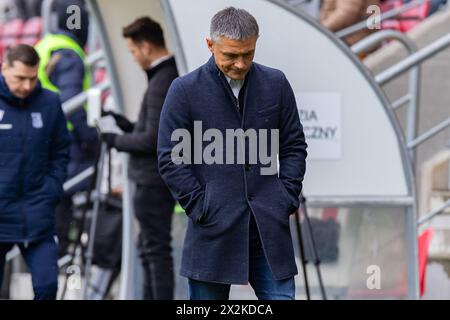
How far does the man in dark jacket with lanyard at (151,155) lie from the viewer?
8.93 meters

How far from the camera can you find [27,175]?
8320 mm

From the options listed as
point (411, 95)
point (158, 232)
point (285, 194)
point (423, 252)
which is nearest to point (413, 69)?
point (411, 95)

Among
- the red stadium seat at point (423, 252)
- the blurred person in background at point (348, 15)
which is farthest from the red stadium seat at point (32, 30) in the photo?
the red stadium seat at point (423, 252)

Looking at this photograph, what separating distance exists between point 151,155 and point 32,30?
615 centimetres

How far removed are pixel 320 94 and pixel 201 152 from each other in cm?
247

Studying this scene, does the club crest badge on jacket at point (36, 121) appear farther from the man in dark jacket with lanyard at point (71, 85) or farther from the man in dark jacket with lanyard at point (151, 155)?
the man in dark jacket with lanyard at point (71, 85)

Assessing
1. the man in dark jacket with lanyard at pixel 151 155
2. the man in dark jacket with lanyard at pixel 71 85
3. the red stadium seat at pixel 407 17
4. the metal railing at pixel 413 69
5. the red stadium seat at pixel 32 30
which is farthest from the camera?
the red stadium seat at pixel 32 30

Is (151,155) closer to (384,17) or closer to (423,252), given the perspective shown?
(423,252)

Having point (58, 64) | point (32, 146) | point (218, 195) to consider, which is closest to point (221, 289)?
point (218, 195)

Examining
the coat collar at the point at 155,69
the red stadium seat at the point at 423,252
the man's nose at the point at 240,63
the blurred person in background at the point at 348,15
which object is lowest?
the red stadium seat at the point at 423,252

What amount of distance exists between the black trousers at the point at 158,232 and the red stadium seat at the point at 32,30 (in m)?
5.54

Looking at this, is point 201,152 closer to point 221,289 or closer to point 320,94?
point 221,289

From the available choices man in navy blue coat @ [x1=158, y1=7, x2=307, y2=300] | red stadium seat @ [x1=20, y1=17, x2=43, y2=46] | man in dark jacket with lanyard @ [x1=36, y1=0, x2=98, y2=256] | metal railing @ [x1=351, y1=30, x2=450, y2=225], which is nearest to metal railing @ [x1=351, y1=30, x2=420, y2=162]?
metal railing @ [x1=351, y1=30, x2=450, y2=225]

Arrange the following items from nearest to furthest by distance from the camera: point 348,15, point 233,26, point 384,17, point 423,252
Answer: point 233,26
point 423,252
point 348,15
point 384,17
